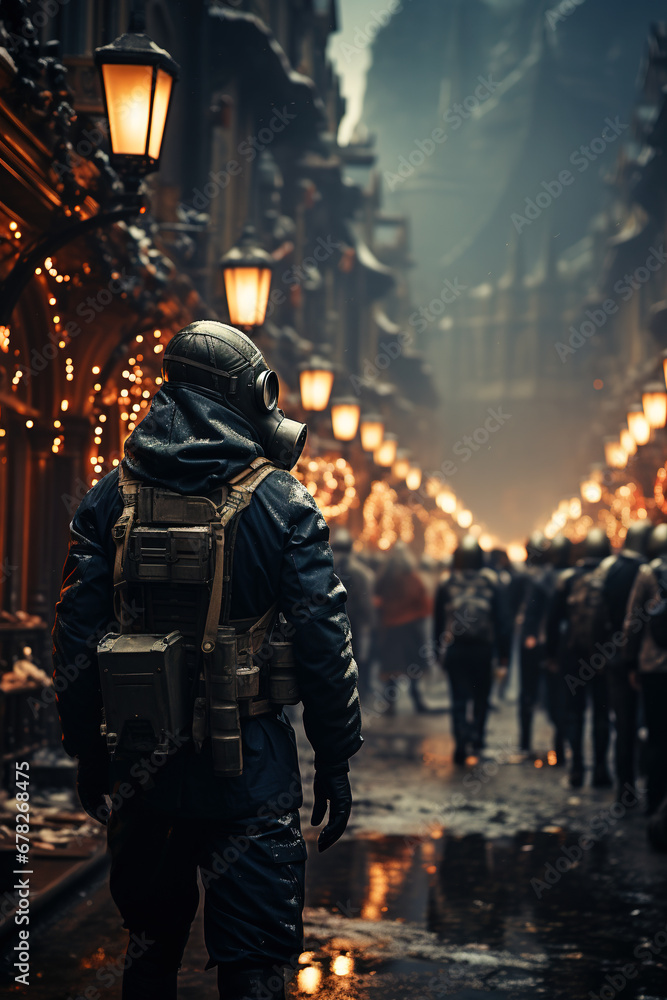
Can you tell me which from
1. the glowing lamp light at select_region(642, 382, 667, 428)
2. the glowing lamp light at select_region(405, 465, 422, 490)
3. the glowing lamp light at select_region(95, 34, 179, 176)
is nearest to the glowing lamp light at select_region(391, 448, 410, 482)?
the glowing lamp light at select_region(405, 465, 422, 490)

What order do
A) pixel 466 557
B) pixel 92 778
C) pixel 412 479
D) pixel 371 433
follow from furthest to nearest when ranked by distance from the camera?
1. pixel 412 479
2. pixel 371 433
3. pixel 466 557
4. pixel 92 778

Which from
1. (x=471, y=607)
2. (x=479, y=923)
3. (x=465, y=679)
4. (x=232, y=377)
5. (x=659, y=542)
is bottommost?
(x=479, y=923)

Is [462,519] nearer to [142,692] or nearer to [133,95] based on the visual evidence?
[133,95]

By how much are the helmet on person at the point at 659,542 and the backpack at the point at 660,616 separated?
802 mm

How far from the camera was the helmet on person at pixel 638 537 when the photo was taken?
1042 centimetres

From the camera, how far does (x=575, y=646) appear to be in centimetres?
1088

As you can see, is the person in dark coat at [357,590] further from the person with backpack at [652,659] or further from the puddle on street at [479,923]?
the puddle on street at [479,923]

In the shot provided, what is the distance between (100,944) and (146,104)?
413 cm

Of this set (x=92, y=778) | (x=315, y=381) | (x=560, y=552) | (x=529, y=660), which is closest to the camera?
(x=92, y=778)

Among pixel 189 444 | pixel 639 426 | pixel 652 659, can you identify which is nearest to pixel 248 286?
pixel 652 659

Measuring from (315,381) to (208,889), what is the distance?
12.6 metres

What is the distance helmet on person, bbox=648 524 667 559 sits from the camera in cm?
916

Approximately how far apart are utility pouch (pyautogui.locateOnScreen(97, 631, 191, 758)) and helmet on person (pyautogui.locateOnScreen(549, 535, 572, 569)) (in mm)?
9726

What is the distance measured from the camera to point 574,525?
4691 cm
